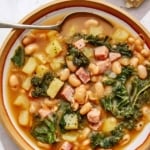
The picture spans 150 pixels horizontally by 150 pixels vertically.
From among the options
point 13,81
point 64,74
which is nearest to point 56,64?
point 64,74

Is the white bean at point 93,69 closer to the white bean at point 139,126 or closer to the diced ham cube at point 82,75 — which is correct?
the diced ham cube at point 82,75

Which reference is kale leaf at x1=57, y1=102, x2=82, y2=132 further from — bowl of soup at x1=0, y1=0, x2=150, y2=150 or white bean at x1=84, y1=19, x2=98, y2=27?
white bean at x1=84, y1=19, x2=98, y2=27

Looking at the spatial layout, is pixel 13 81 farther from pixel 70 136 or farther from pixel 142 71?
pixel 142 71

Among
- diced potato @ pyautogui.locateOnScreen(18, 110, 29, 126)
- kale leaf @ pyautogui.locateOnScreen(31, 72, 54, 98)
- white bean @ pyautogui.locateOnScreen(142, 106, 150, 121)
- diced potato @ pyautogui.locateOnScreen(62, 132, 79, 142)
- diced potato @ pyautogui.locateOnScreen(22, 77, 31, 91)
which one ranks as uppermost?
white bean @ pyautogui.locateOnScreen(142, 106, 150, 121)

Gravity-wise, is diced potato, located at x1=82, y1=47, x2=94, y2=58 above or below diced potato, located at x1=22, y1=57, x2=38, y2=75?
above

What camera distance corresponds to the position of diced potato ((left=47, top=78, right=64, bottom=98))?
1893 mm

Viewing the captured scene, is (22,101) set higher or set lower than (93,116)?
lower

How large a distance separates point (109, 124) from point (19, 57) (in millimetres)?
362

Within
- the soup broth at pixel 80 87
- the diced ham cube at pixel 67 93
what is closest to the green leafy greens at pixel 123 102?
the soup broth at pixel 80 87

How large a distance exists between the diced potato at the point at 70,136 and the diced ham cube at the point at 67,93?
0.35 ft

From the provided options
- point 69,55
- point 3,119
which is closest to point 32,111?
point 3,119

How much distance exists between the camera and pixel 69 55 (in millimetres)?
1914

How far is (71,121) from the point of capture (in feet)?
6.17

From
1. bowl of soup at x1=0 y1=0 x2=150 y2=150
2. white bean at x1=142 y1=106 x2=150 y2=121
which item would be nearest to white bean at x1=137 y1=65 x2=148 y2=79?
bowl of soup at x1=0 y1=0 x2=150 y2=150
